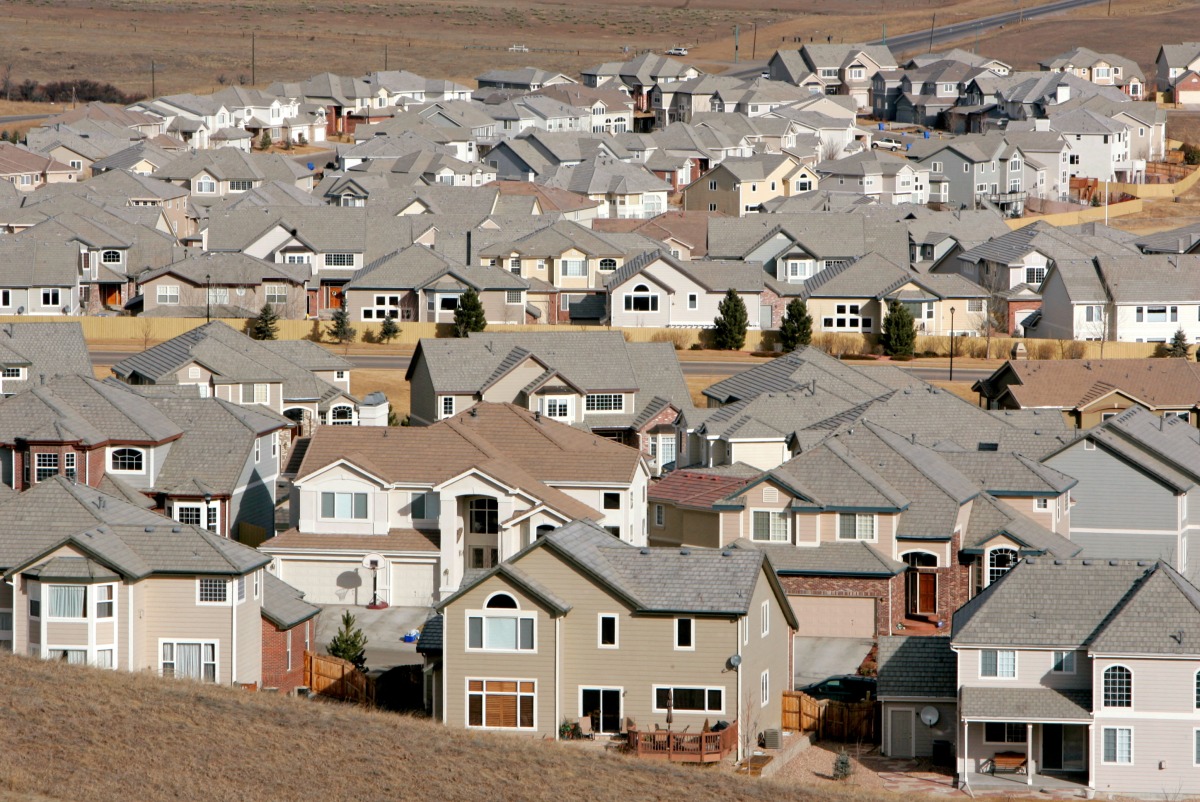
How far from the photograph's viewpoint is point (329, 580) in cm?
6197

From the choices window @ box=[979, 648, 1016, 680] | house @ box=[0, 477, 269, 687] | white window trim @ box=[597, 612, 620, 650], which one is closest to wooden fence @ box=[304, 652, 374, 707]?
house @ box=[0, 477, 269, 687]

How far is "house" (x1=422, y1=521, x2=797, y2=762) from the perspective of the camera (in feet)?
159

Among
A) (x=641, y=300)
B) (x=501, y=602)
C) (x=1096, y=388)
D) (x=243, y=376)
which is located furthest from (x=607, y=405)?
(x=501, y=602)

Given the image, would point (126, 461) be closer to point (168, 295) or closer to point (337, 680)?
point (337, 680)

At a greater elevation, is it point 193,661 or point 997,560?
point 997,560

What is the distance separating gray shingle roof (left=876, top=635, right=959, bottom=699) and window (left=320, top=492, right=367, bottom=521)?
1769cm

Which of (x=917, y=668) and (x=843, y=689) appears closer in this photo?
(x=917, y=668)

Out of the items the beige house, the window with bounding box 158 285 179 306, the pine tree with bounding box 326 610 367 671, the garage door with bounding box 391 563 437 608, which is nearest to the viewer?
the pine tree with bounding box 326 610 367 671

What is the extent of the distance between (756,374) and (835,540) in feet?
72.8

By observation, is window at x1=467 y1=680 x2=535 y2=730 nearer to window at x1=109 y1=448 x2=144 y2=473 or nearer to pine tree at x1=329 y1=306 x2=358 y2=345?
window at x1=109 y1=448 x2=144 y2=473

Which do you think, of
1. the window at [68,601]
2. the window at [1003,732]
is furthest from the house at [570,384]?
the window at [1003,732]

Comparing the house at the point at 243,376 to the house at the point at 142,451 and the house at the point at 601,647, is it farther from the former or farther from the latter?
the house at the point at 601,647

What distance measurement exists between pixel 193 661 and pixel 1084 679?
20.6 metres

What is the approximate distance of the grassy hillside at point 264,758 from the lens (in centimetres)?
4059
